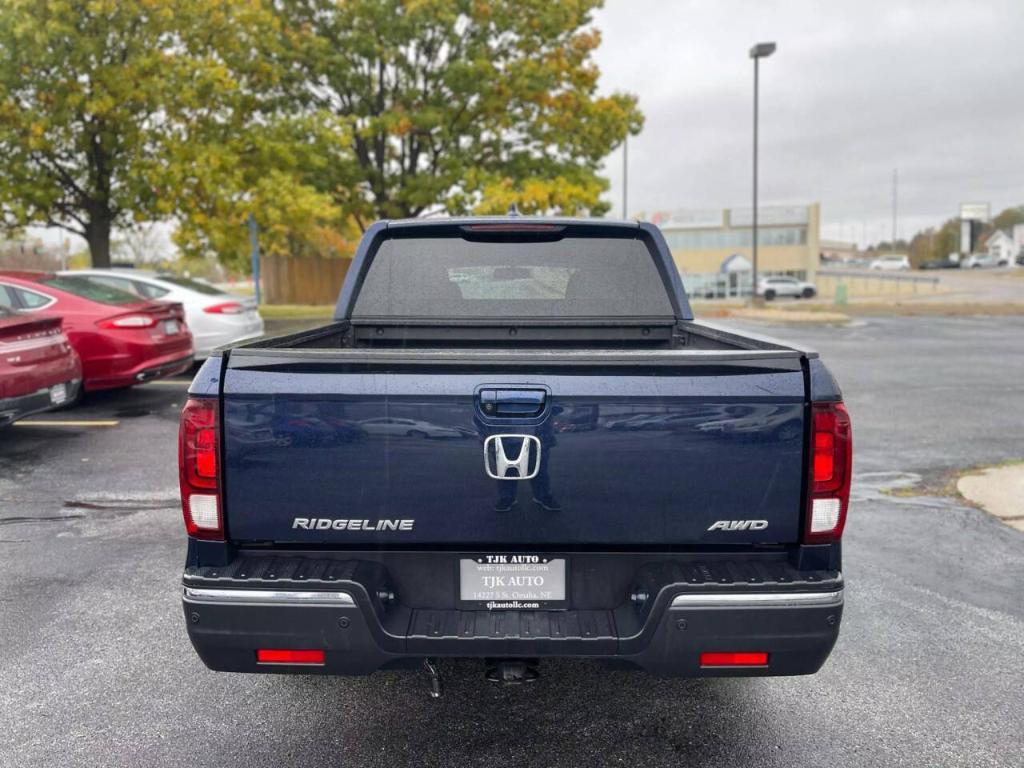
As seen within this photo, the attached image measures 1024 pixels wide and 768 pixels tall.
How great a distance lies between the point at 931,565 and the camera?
511cm

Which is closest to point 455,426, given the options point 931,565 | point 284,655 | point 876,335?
point 284,655

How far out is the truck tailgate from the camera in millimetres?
2549

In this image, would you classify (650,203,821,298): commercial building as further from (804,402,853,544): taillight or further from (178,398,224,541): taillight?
(178,398,224,541): taillight

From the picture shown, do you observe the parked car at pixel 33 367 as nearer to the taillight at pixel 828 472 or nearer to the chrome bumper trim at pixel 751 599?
the chrome bumper trim at pixel 751 599

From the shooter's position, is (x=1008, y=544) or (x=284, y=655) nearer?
(x=284, y=655)

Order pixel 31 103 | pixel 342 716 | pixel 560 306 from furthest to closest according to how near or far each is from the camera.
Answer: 1. pixel 31 103
2. pixel 560 306
3. pixel 342 716

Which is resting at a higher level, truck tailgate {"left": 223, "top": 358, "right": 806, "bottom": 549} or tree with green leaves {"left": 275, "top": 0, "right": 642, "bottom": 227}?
tree with green leaves {"left": 275, "top": 0, "right": 642, "bottom": 227}

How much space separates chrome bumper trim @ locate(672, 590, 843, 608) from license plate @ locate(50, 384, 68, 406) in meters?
7.23

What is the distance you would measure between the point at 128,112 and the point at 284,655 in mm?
18071

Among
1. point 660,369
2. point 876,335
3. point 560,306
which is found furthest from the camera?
point 876,335

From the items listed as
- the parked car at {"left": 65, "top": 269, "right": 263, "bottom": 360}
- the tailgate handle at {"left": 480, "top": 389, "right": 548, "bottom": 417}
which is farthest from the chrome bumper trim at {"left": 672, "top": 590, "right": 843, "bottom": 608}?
the parked car at {"left": 65, "top": 269, "right": 263, "bottom": 360}

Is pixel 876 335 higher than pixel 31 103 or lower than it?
lower

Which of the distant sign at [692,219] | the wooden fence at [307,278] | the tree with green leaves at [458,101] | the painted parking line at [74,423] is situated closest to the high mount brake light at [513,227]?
the painted parking line at [74,423]

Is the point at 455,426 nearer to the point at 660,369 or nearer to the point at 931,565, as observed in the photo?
the point at 660,369
